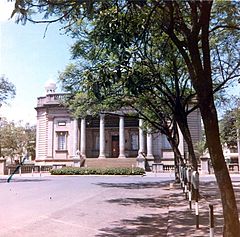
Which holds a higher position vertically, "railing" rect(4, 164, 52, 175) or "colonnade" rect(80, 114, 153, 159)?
"colonnade" rect(80, 114, 153, 159)

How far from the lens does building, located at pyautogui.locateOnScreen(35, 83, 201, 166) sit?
5247 cm

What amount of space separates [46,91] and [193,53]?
2167 inches

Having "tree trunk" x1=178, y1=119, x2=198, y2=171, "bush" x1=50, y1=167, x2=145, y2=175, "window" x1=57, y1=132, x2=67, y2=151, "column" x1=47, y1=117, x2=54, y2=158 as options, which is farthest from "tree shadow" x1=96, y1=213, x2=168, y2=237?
"window" x1=57, y1=132, x2=67, y2=151

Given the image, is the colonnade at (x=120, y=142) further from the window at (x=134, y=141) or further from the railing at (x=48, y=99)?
the railing at (x=48, y=99)

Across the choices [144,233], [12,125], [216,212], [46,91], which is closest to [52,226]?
[144,233]

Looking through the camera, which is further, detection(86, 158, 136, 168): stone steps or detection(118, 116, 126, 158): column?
detection(118, 116, 126, 158): column

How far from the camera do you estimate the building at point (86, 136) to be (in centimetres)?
5247

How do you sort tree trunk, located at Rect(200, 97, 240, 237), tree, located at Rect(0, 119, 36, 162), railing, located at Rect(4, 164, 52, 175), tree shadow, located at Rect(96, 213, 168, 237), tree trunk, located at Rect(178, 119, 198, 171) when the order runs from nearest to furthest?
tree trunk, located at Rect(200, 97, 240, 237) < tree shadow, located at Rect(96, 213, 168, 237) < tree trunk, located at Rect(178, 119, 198, 171) < railing, located at Rect(4, 164, 52, 175) < tree, located at Rect(0, 119, 36, 162)

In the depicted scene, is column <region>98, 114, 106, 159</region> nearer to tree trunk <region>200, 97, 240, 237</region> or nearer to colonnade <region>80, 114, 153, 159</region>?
colonnade <region>80, 114, 153, 159</region>

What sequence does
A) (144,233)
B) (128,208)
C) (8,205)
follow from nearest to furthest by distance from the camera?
(144,233) < (128,208) < (8,205)

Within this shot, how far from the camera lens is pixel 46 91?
6075cm

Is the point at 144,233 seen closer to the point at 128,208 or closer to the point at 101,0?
the point at 128,208

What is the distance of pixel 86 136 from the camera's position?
184ft

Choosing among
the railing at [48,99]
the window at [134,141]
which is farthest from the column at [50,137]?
the window at [134,141]
